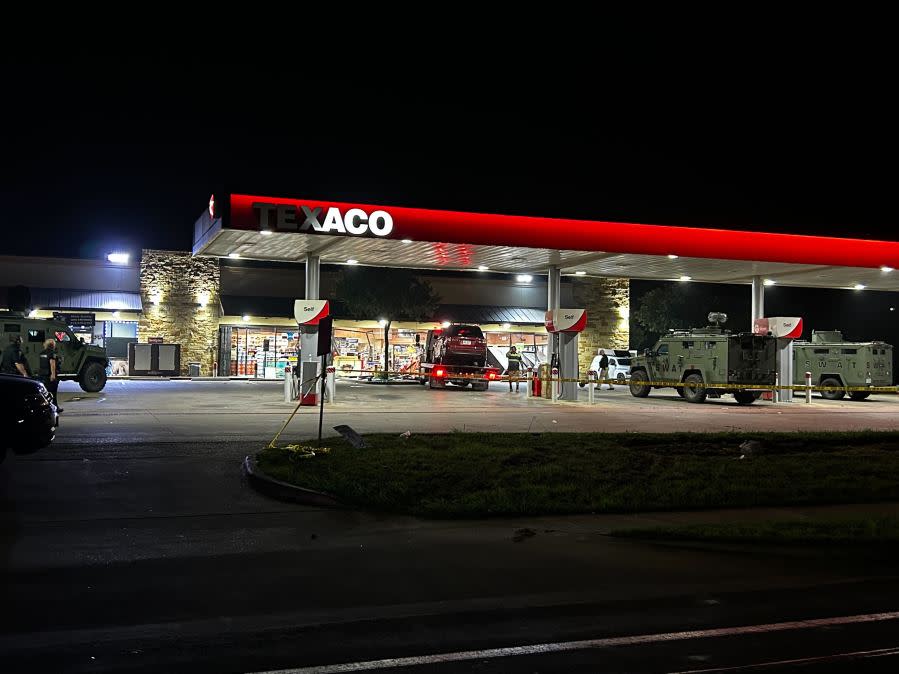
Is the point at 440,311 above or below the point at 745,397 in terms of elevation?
above

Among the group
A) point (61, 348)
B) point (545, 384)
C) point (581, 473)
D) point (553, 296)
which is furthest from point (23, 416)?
point (553, 296)

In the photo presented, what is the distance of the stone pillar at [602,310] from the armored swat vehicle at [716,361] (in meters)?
17.7

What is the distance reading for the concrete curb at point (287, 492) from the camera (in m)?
10.4

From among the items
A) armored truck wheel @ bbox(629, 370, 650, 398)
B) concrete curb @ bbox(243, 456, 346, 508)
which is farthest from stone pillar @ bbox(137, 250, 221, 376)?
concrete curb @ bbox(243, 456, 346, 508)

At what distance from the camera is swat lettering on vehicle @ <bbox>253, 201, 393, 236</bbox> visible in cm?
2194

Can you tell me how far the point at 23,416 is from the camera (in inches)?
457

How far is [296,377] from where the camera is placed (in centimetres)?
2697

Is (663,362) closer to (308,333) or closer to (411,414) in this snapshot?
(411,414)

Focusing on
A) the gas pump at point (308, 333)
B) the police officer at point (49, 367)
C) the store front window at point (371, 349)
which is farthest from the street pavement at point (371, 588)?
the store front window at point (371, 349)

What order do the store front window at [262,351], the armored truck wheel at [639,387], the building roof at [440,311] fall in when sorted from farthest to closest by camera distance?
the store front window at [262,351] < the building roof at [440,311] < the armored truck wheel at [639,387]

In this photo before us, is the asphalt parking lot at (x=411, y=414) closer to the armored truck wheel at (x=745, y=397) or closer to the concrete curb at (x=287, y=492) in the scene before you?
the armored truck wheel at (x=745, y=397)

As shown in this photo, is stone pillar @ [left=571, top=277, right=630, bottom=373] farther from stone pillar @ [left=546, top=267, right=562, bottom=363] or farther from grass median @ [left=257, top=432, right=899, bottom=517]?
grass median @ [left=257, top=432, right=899, bottom=517]

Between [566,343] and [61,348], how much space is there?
16.8 metres

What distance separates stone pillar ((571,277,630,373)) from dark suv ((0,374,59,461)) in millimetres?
39187
